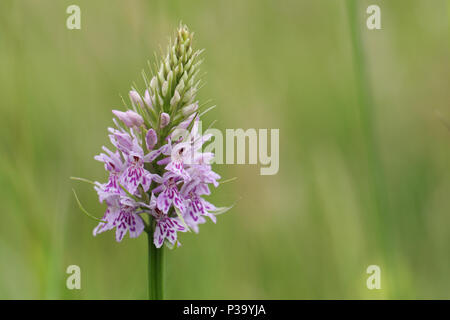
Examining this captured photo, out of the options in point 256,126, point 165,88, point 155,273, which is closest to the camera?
point 155,273

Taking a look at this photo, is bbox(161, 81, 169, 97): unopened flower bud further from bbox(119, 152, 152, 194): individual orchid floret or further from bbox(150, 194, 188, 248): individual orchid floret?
Result: bbox(150, 194, 188, 248): individual orchid floret

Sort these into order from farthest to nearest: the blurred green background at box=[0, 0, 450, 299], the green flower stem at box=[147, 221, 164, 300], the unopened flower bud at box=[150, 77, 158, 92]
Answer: the blurred green background at box=[0, 0, 450, 299] < the unopened flower bud at box=[150, 77, 158, 92] < the green flower stem at box=[147, 221, 164, 300]

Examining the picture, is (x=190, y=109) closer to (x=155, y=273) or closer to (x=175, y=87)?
(x=175, y=87)

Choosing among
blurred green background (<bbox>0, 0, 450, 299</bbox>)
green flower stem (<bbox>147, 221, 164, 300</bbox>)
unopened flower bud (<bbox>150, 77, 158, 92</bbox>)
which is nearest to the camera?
green flower stem (<bbox>147, 221, 164, 300</bbox>)

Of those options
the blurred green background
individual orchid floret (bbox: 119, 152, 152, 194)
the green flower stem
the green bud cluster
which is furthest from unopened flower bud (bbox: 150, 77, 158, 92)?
the blurred green background

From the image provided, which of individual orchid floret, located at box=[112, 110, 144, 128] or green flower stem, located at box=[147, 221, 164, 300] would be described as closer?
green flower stem, located at box=[147, 221, 164, 300]

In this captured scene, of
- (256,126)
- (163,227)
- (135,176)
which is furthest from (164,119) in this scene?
(256,126)
